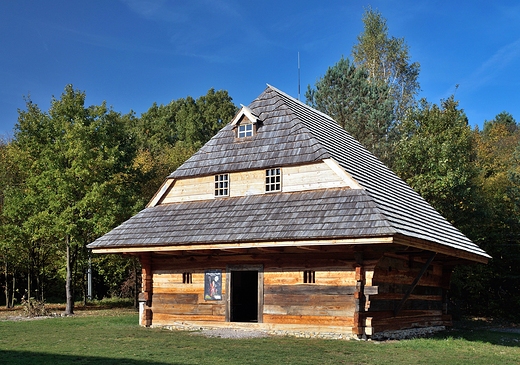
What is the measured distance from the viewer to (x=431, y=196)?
29.4 metres

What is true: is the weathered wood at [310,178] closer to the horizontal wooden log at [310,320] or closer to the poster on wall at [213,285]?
the poster on wall at [213,285]

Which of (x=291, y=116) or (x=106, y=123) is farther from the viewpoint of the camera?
(x=106, y=123)

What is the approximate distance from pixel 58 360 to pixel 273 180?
9.71m

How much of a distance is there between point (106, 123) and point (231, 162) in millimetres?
13301

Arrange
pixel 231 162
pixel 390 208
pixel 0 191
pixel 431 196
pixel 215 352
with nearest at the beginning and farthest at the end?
pixel 215 352 → pixel 390 208 → pixel 231 162 → pixel 431 196 → pixel 0 191

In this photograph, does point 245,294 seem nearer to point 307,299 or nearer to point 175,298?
point 175,298

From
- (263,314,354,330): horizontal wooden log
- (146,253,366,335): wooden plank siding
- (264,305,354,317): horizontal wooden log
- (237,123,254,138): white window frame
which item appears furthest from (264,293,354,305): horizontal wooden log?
(237,123,254,138): white window frame

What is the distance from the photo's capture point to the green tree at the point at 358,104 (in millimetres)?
35844

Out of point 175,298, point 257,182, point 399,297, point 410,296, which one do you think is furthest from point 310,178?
point 175,298

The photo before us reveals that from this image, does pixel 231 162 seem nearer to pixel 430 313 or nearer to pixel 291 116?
pixel 291 116

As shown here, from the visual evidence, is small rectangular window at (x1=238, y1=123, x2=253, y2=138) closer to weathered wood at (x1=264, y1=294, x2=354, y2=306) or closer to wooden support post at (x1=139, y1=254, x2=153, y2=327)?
wooden support post at (x1=139, y1=254, x2=153, y2=327)

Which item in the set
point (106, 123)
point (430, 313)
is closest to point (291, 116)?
A: point (430, 313)

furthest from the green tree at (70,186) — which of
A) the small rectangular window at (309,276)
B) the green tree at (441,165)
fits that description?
the green tree at (441,165)

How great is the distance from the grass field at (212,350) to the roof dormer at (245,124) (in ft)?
23.5
